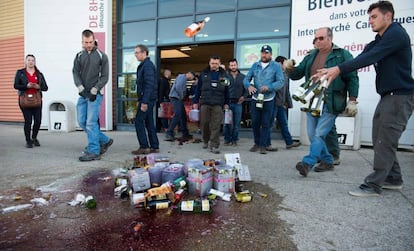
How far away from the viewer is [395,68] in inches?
112

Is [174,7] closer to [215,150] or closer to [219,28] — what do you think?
[219,28]

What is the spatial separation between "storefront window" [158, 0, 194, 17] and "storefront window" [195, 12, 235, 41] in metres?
0.44

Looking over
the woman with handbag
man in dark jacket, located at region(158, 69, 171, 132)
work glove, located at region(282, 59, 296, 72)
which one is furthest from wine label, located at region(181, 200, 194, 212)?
man in dark jacket, located at region(158, 69, 171, 132)

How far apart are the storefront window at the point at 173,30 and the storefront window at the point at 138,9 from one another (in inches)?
20.1

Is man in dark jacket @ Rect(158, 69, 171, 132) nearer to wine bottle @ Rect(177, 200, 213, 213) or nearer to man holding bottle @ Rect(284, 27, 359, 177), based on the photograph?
man holding bottle @ Rect(284, 27, 359, 177)

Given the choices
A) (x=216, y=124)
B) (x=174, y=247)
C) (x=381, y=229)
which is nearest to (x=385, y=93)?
(x=381, y=229)

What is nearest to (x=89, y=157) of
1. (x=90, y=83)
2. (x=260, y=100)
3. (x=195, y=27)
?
(x=90, y=83)

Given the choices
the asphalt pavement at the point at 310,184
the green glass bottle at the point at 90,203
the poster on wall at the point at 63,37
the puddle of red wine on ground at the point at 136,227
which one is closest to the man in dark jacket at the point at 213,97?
the asphalt pavement at the point at 310,184

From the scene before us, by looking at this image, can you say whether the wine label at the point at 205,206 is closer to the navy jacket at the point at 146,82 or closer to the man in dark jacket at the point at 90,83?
the man in dark jacket at the point at 90,83

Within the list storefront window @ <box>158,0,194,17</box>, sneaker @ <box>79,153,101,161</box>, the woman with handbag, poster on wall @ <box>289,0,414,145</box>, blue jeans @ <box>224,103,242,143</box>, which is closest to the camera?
sneaker @ <box>79,153,101,161</box>

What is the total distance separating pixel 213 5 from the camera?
8.12 m

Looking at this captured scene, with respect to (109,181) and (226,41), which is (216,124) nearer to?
(109,181)

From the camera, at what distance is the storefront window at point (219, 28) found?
7.98m

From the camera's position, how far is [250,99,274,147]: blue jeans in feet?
17.4
